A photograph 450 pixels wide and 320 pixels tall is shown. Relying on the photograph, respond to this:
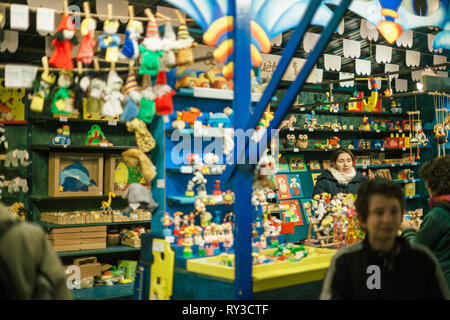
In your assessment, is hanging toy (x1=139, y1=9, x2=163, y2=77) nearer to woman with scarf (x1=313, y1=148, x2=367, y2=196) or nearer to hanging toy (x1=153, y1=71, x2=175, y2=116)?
hanging toy (x1=153, y1=71, x2=175, y2=116)

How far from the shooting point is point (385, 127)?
987 cm

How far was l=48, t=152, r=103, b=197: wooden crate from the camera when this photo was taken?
20.9 feet

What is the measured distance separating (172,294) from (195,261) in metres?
0.33

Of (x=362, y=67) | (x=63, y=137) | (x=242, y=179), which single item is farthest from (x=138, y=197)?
(x=362, y=67)

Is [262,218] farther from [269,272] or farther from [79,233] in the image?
[79,233]

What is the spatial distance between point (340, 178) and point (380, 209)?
3.23m

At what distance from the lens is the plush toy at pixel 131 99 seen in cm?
312

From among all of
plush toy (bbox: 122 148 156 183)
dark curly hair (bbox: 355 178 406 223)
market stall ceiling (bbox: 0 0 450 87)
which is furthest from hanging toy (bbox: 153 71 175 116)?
market stall ceiling (bbox: 0 0 450 87)

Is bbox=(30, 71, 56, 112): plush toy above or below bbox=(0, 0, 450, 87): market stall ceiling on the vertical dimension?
below

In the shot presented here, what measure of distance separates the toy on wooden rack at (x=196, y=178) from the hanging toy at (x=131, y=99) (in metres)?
0.73

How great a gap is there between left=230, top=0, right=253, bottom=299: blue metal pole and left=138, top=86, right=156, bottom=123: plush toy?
55 centimetres

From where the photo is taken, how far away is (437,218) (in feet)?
9.59

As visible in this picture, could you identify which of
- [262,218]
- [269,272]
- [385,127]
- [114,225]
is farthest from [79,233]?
[385,127]

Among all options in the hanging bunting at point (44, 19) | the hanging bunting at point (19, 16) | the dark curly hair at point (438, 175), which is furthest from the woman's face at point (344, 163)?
the hanging bunting at point (19, 16)
